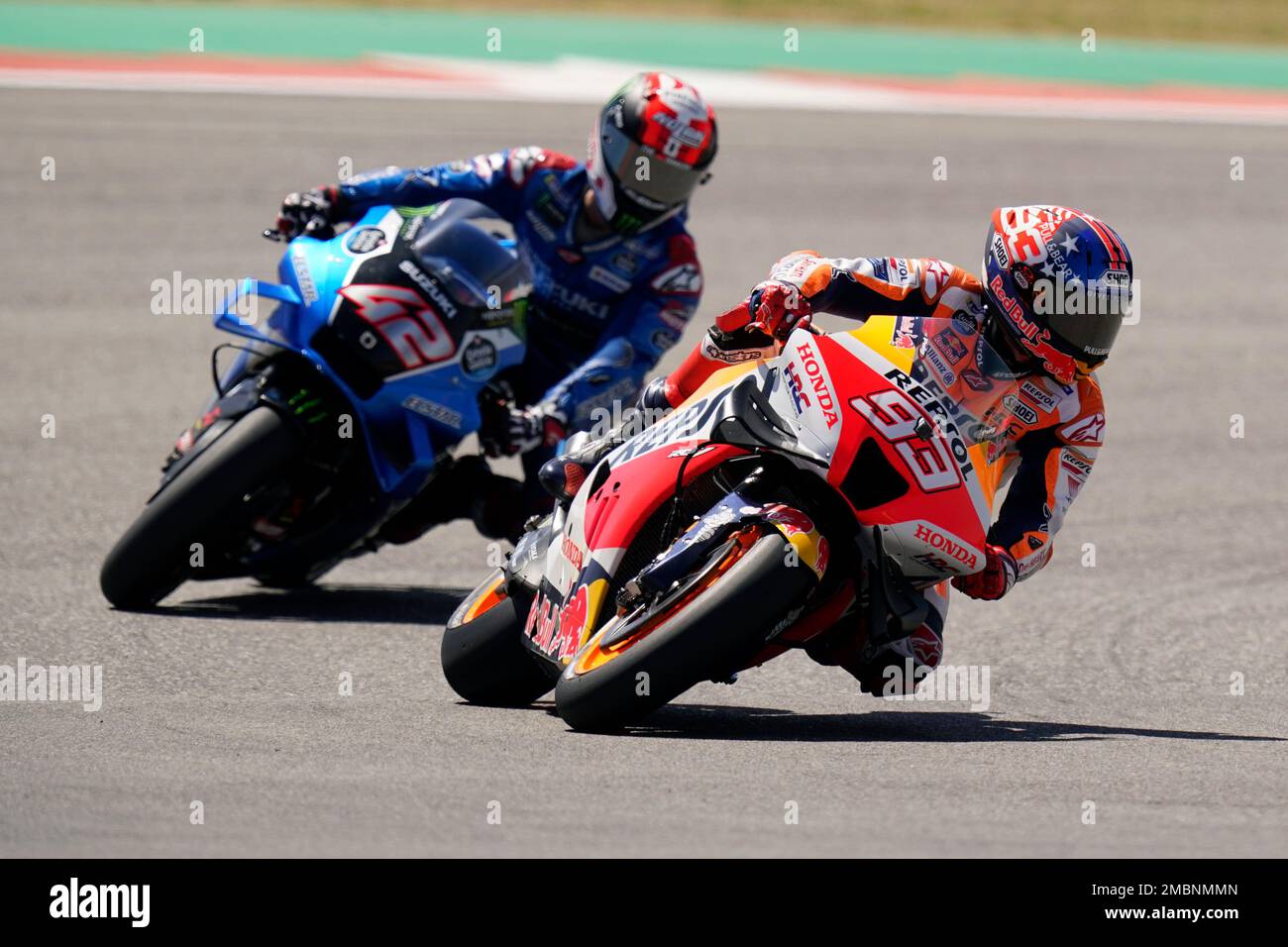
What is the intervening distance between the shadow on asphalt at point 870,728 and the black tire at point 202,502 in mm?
1856

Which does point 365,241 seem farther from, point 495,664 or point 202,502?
point 495,664

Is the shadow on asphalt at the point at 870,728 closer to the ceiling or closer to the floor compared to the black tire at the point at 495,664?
closer to the floor

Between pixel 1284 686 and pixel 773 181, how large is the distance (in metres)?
11.2

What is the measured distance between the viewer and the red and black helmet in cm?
812

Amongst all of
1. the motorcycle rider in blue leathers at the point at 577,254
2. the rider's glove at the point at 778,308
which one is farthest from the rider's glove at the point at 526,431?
the rider's glove at the point at 778,308

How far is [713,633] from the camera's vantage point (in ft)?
18.3

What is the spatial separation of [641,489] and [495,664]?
82 centimetres

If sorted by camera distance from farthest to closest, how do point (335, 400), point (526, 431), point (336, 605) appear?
point (336, 605) < point (526, 431) < point (335, 400)

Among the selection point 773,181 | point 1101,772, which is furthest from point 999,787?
point 773,181

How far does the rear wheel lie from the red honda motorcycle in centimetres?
25

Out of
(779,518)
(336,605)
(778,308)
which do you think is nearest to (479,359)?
(336,605)

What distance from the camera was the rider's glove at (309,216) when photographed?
328 inches

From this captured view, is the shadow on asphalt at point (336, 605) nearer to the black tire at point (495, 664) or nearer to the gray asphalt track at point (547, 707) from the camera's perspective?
the gray asphalt track at point (547, 707)
